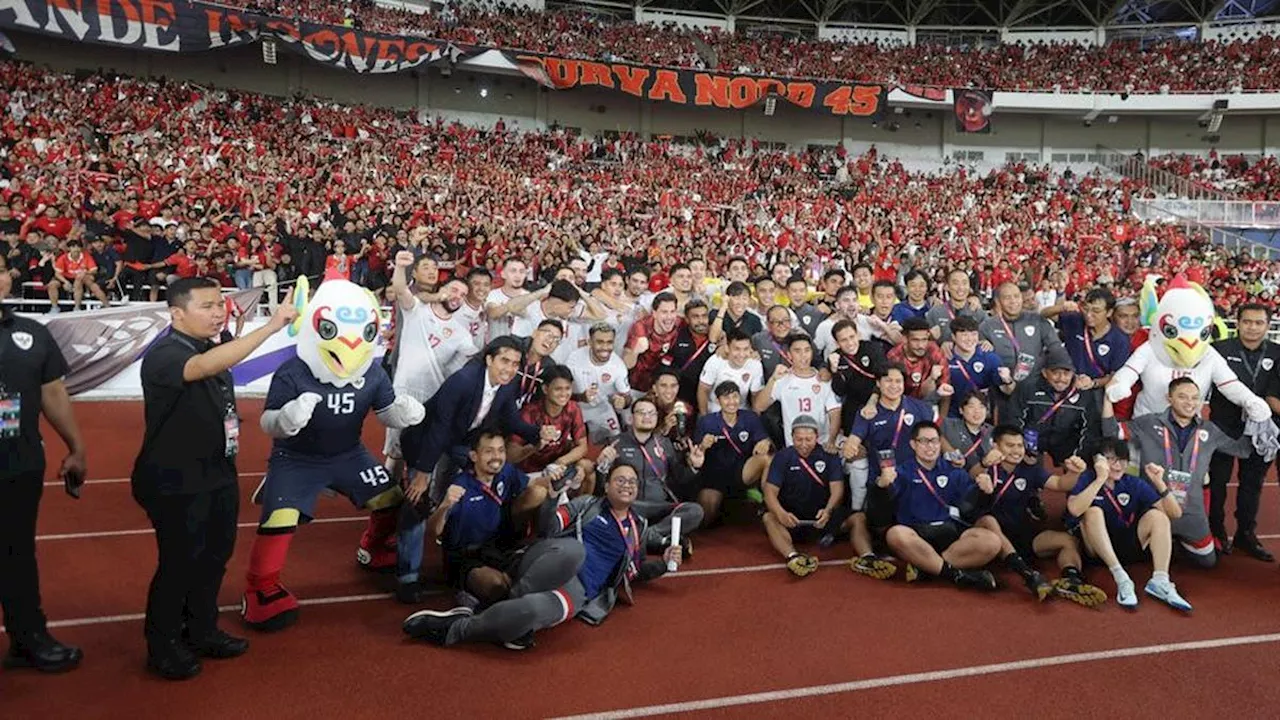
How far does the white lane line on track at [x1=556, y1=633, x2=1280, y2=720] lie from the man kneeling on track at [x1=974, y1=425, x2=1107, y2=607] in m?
0.77

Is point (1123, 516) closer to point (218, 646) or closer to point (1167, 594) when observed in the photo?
point (1167, 594)

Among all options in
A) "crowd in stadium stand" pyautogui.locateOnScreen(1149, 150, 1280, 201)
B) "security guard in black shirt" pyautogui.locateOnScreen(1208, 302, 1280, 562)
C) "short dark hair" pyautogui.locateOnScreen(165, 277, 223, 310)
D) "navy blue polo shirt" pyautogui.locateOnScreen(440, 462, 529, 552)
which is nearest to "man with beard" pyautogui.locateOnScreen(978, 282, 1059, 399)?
"security guard in black shirt" pyautogui.locateOnScreen(1208, 302, 1280, 562)

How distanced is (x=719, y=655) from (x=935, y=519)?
6.76 ft

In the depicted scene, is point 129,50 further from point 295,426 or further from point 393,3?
point 295,426

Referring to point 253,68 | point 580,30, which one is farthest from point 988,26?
point 253,68

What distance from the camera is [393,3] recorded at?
94.2 feet

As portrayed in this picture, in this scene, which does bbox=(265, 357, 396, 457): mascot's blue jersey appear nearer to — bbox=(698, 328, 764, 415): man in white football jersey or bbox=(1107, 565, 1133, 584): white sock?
bbox=(698, 328, 764, 415): man in white football jersey

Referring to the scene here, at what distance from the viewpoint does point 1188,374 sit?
18.7ft

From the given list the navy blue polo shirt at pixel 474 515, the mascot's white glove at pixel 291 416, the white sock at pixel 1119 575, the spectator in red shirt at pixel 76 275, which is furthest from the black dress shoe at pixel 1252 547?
the spectator in red shirt at pixel 76 275

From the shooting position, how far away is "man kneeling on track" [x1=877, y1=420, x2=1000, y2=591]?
512 cm

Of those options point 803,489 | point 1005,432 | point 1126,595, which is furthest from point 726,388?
point 1126,595

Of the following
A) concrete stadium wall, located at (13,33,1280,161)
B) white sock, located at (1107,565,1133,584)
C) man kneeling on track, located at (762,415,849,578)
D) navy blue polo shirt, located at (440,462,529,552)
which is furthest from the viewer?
concrete stadium wall, located at (13,33,1280,161)

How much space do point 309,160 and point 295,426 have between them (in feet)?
57.9

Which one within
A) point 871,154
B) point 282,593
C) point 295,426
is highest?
point 871,154
